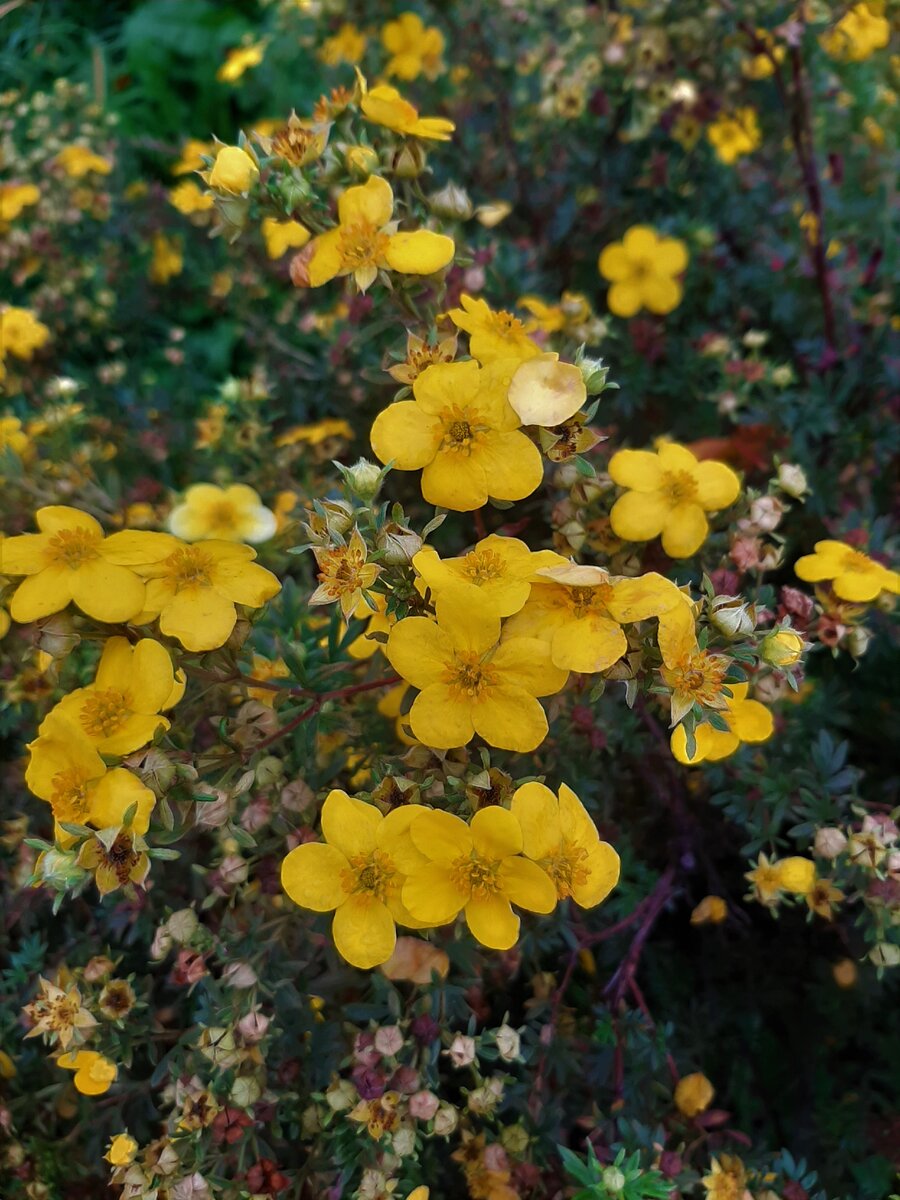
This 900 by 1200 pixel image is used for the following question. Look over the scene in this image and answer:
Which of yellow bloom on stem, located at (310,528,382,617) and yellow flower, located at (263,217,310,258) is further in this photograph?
yellow flower, located at (263,217,310,258)

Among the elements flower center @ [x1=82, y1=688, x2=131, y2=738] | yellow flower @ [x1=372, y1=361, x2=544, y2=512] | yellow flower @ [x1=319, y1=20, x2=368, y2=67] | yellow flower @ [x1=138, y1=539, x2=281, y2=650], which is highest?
yellow flower @ [x1=319, y1=20, x2=368, y2=67]

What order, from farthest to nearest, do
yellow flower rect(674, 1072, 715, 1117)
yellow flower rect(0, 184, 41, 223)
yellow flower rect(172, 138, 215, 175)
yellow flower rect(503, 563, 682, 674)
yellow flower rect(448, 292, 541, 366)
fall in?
yellow flower rect(0, 184, 41, 223)
yellow flower rect(172, 138, 215, 175)
yellow flower rect(674, 1072, 715, 1117)
yellow flower rect(448, 292, 541, 366)
yellow flower rect(503, 563, 682, 674)

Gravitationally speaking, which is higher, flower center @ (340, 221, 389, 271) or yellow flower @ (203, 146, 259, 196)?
yellow flower @ (203, 146, 259, 196)

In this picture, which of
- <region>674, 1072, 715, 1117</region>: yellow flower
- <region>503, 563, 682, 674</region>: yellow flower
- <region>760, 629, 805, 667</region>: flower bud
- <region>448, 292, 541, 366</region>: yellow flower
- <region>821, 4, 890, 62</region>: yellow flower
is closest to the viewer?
<region>503, 563, 682, 674</region>: yellow flower

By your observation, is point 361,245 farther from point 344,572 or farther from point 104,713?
point 104,713

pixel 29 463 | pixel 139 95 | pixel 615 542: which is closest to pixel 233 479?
pixel 29 463

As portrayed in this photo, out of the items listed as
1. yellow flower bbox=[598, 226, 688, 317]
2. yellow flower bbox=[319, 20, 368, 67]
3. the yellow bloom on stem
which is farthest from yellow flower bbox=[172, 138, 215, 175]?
yellow flower bbox=[598, 226, 688, 317]

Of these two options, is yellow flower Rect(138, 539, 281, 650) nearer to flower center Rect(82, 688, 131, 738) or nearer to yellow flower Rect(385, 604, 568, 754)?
flower center Rect(82, 688, 131, 738)

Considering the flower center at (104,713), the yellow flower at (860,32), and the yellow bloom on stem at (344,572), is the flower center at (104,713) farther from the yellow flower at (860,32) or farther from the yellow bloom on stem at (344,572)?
the yellow flower at (860,32)
